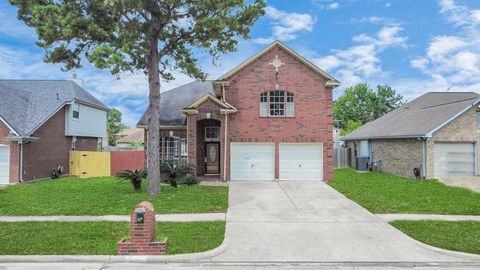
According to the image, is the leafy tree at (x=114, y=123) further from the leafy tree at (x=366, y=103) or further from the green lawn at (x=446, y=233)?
the green lawn at (x=446, y=233)

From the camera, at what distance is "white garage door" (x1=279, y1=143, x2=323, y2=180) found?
734 inches

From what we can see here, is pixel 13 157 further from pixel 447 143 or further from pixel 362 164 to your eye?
pixel 447 143

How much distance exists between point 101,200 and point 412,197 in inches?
466

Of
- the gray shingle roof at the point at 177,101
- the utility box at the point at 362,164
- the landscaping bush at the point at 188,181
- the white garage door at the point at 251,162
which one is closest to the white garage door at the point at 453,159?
the utility box at the point at 362,164

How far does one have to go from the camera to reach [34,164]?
1997 centimetres

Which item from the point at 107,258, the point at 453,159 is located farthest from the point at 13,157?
the point at 453,159

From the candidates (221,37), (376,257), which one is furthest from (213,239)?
(221,37)

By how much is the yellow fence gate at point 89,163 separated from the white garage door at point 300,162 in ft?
38.2

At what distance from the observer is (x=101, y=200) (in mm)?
12719

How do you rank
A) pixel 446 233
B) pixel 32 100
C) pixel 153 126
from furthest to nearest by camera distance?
1. pixel 32 100
2. pixel 153 126
3. pixel 446 233

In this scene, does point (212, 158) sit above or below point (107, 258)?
above

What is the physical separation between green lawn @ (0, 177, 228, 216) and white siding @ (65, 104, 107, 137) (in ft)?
25.5

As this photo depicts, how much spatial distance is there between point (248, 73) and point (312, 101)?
3744 mm

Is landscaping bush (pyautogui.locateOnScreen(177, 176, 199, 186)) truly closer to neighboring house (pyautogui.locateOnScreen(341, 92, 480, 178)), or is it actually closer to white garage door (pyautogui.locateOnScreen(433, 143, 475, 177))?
neighboring house (pyautogui.locateOnScreen(341, 92, 480, 178))
